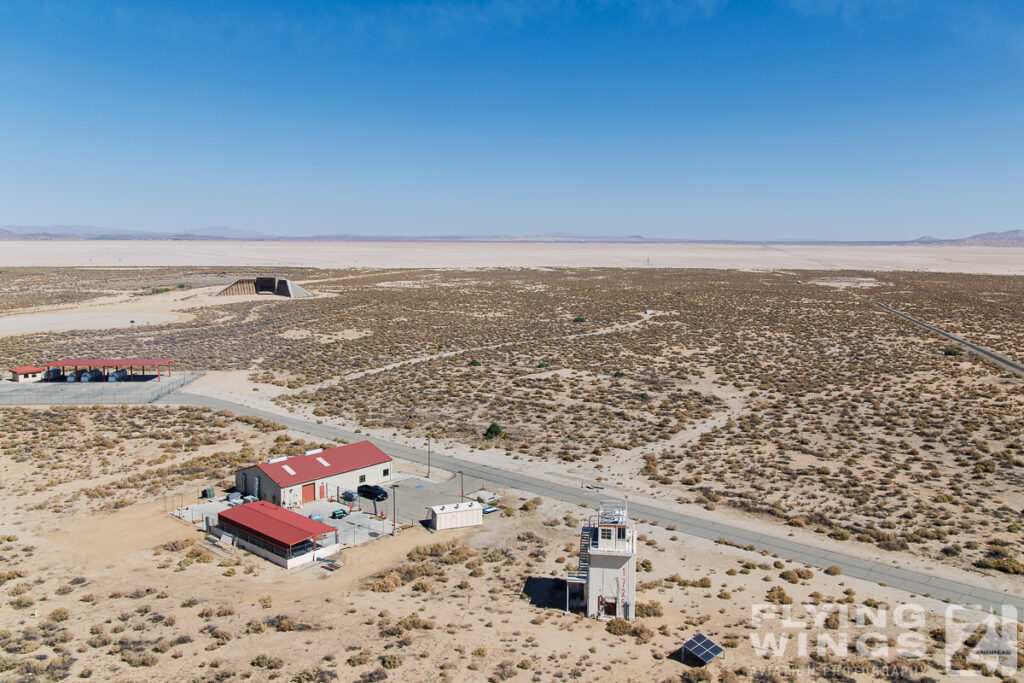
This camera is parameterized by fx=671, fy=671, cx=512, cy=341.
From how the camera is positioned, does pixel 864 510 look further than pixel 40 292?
No

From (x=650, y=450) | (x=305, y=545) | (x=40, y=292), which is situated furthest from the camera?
(x=40, y=292)

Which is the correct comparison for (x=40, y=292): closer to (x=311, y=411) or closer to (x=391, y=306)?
(x=391, y=306)

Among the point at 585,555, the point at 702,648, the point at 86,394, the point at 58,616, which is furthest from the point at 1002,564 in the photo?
the point at 86,394

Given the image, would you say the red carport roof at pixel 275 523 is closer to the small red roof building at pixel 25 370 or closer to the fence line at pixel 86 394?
the fence line at pixel 86 394

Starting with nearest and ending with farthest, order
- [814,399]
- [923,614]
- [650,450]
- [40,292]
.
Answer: [923,614] < [650,450] < [814,399] < [40,292]

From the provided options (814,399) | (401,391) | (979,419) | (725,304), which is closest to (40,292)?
(401,391)

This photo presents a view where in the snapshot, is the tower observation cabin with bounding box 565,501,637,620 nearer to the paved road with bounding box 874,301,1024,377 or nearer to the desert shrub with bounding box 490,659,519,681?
the desert shrub with bounding box 490,659,519,681

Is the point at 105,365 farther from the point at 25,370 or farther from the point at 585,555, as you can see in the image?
the point at 585,555
